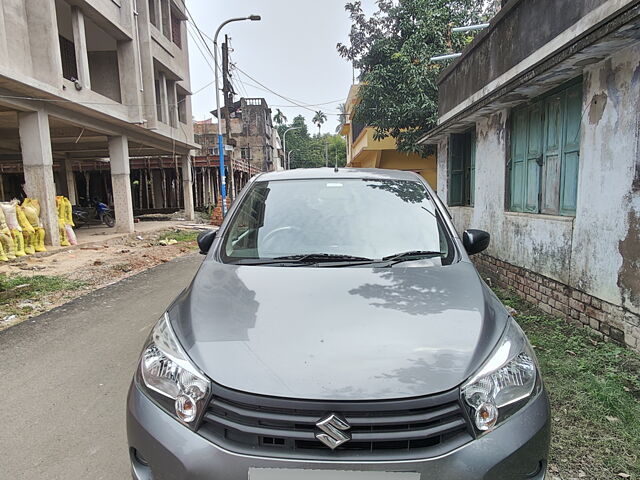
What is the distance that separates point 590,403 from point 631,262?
56.4 inches

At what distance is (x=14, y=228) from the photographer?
8898 mm

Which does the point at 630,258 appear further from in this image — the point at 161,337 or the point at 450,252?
the point at 161,337

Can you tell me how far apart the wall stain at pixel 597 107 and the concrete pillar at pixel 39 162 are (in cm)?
1100

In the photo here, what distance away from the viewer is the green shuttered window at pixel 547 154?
15.3 ft

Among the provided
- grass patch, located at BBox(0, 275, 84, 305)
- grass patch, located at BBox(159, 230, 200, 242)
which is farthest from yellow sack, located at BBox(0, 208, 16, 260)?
grass patch, located at BBox(159, 230, 200, 242)

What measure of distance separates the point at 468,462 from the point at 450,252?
132 centimetres

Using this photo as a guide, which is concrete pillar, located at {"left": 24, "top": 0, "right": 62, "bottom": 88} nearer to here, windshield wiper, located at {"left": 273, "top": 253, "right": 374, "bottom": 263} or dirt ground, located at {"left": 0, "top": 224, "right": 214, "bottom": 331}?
dirt ground, located at {"left": 0, "top": 224, "right": 214, "bottom": 331}

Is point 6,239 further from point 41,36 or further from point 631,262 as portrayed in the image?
point 631,262

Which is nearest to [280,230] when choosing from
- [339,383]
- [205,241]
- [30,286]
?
[205,241]

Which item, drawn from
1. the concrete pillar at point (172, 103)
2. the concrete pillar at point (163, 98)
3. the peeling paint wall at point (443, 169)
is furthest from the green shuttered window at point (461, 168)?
the concrete pillar at point (172, 103)

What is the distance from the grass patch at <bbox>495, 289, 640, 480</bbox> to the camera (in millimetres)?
2281

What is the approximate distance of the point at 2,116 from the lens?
11109 mm

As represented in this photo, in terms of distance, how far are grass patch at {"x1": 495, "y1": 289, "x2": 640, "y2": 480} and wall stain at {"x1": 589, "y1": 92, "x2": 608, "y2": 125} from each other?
2.12m

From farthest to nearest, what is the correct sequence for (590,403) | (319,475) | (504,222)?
(504,222)
(590,403)
(319,475)
